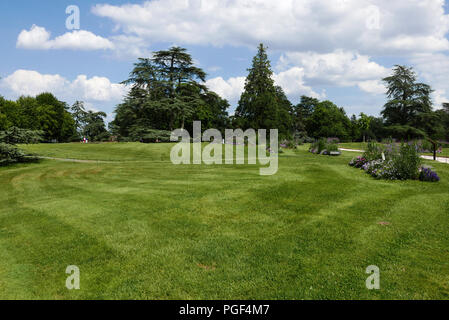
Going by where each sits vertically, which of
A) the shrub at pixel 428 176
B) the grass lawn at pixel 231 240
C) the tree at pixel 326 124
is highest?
the tree at pixel 326 124

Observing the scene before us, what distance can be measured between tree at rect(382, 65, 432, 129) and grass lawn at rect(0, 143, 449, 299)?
39349 mm

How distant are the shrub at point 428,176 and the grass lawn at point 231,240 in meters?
0.38

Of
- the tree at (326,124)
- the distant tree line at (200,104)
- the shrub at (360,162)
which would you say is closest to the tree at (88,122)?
the distant tree line at (200,104)

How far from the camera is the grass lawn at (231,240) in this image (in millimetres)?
4254

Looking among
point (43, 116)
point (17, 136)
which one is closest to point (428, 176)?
point (17, 136)

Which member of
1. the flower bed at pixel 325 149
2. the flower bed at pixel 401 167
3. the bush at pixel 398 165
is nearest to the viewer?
the flower bed at pixel 401 167

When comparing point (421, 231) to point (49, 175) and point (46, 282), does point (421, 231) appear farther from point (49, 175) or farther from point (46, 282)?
point (49, 175)

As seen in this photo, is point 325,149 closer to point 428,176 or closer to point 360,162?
point 360,162

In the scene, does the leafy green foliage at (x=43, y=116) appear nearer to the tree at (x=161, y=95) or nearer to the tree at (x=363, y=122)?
the tree at (x=161, y=95)

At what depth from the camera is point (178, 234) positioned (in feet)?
20.3

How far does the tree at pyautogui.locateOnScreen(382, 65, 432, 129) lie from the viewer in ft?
141

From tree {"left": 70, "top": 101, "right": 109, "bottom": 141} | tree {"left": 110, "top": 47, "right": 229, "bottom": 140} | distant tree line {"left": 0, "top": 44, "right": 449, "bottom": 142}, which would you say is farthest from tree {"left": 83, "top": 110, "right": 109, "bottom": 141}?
tree {"left": 110, "top": 47, "right": 229, "bottom": 140}
